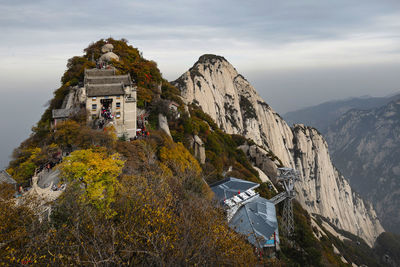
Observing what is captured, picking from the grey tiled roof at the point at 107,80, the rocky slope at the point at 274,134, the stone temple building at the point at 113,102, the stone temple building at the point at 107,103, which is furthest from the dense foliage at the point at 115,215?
the rocky slope at the point at 274,134

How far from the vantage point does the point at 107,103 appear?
106ft

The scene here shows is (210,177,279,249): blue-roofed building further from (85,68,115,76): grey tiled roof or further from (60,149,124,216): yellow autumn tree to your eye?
(85,68,115,76): grey tiled roof

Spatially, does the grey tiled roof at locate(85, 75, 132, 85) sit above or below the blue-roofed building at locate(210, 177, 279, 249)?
above

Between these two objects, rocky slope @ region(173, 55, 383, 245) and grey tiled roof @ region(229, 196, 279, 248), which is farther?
rocky slope @ region(173, 55, 383, 245)

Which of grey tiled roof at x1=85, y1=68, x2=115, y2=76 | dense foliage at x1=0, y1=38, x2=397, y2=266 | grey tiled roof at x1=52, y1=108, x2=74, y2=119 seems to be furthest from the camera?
grey tiled roof at x1=85, y1=68, x2=115, y2=76

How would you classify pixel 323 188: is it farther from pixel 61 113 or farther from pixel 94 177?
pixel 94 177

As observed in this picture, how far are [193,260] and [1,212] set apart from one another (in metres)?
9.81

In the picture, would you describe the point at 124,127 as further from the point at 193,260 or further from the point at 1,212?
the point at 193,260

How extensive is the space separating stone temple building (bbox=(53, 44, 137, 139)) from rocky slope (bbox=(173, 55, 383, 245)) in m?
45.0

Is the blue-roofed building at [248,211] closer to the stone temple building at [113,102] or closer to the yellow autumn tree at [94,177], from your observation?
the yellow autumn tree at [94,177]

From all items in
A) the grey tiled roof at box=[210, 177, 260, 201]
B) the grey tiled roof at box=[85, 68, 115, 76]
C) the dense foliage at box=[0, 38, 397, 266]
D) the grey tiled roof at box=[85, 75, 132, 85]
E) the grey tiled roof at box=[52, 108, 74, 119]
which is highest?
the grey tiled roof at box=[85, 68, 115, 76]

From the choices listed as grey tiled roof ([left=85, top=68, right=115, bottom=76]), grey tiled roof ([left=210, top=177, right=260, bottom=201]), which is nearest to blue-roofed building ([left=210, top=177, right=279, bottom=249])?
grey tiled roof ([left=210, top=177, right=260, bottom=201])

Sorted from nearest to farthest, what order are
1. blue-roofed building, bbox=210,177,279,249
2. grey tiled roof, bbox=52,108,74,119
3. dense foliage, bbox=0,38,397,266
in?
dense foliage, bbox=0,38,397,266, blue-roofed building, bbox=210,177,279,249, grey tiled roof, bbox=52,108,74,119

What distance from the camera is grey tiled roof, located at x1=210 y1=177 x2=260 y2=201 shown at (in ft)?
105
